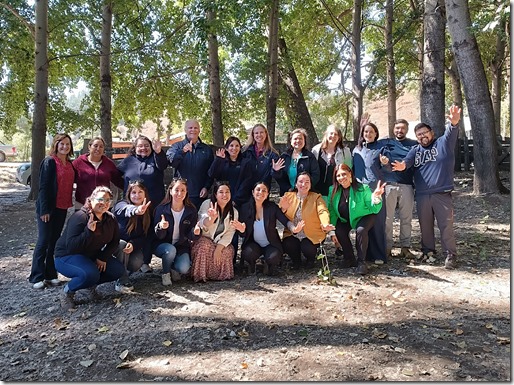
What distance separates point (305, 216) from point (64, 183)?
118 inches

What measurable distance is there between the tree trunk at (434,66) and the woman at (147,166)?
7.15m

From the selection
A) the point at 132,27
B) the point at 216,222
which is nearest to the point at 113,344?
the point at 216,222

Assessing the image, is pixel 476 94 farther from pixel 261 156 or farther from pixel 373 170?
pixel 261 156

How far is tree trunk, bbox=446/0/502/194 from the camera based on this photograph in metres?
8.87

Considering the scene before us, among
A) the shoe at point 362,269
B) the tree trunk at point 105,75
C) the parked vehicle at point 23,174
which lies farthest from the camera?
the parked vehicle at point 23,174

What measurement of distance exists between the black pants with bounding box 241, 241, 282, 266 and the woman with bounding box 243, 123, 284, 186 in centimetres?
93

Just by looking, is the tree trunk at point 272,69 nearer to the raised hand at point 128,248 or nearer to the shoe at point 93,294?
the raised hand at point 128,248

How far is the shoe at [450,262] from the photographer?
563 cm

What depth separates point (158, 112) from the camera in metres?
17.7

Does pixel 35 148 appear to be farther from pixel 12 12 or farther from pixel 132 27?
pixel 132 27

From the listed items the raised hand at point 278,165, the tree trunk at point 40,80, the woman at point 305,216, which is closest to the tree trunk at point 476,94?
the raised hand at point 278,165

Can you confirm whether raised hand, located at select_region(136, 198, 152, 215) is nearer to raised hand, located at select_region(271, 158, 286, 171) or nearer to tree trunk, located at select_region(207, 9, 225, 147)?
raised hand, located at select_region(271, 158, 286, 171)

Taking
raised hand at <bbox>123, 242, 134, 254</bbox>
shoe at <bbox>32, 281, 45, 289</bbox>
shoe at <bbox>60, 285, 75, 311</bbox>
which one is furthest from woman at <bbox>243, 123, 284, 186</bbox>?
shoe at <bbox>32, 281, 45, 289</bbox>

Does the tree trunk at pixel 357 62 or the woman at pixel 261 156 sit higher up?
the tree trunk at pixel 357 62
